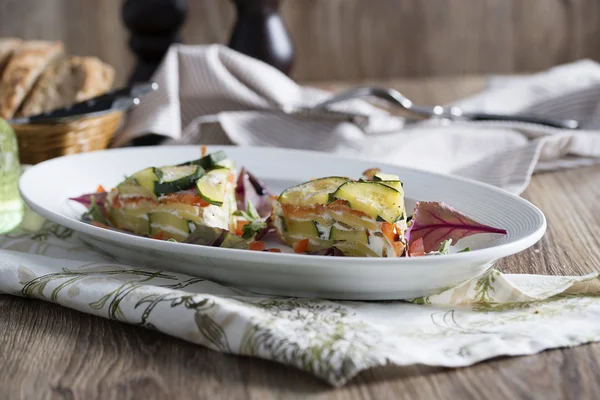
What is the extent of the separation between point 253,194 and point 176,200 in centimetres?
21

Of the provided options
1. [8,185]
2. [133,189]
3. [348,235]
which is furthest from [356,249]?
[8,185]

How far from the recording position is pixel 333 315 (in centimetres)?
88

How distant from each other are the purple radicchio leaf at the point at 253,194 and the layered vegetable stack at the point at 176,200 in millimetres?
90

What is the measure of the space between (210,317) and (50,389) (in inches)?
6.7

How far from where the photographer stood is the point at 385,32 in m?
3.42

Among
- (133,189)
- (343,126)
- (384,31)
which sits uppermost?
(133,189)

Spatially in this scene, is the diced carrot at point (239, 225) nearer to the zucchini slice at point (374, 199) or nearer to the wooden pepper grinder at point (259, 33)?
the zucchini slice at point (374, 199)

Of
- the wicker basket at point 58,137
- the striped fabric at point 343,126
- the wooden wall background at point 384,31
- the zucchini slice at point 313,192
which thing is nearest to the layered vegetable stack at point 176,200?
the zucchini slice at point 313,192

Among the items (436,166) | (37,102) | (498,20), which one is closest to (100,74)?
(37,102)

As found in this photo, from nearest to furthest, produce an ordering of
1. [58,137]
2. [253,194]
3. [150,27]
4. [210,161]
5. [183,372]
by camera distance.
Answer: [183,372] → [210,161] → [253,194] → [58,137] → [150,27]

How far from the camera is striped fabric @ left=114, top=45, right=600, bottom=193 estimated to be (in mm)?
1673

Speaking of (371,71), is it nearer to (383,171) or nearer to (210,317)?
(383,171)

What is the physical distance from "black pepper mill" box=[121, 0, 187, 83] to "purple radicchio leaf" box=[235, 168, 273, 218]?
90 centimetres

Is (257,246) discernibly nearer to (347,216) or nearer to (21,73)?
(347,216)
